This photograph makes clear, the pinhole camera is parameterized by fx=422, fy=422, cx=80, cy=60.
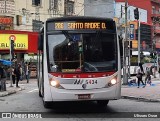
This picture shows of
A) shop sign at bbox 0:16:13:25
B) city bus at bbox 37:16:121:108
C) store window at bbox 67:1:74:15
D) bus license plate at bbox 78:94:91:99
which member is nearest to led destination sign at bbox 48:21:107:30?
city bus at bbox 37:16:121:108

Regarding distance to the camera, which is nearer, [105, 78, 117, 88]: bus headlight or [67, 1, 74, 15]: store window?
[105, 78, 117, 88]: bus headlight

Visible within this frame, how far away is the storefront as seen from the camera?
141 ft

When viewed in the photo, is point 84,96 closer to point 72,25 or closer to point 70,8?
point 72,25

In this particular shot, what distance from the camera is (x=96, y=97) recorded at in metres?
13.8

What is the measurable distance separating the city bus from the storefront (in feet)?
95.7

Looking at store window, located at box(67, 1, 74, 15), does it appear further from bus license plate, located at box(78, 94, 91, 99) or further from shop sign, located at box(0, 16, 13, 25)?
bus license plate, located at box(78, 94, 91, 99)

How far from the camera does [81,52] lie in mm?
13930

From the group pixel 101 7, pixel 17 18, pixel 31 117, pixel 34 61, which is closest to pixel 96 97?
pixel 31 117

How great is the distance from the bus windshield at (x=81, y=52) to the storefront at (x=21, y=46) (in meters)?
29.3

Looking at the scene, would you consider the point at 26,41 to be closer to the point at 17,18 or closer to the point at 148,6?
the point at 17,18

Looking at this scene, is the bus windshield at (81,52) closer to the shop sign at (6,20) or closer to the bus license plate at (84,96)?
the bus license plate at (84,96)

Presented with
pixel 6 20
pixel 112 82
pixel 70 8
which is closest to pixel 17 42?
pixel 6 20

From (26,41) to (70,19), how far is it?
31.3 meters

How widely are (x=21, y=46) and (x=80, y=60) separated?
3161cm
